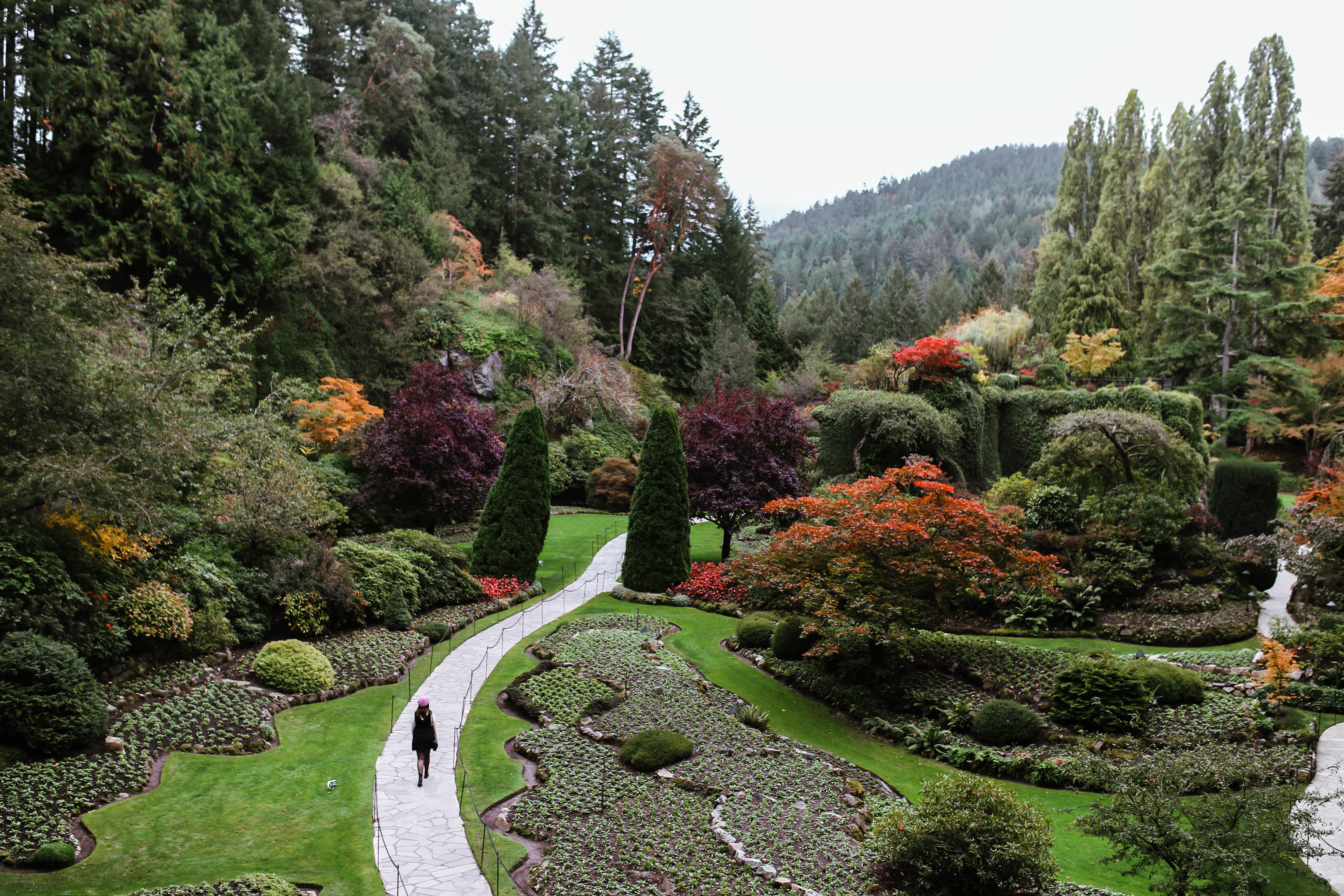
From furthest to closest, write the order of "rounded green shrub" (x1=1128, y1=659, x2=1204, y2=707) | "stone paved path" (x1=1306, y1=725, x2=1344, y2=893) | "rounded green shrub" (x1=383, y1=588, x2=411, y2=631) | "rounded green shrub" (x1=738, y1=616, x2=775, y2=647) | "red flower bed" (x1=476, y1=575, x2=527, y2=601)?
"red flower bed" (x1=476, y1=575, x2=527, y2=601) → "rounded green shrub" (x1=738, y1=616, x2=775, y2=647) → "rounded green shrub" (x1=383, y1=588, x2=411, y2=631) → "rounded green shrub" (x1=1128, y1=659, x2=1204, y2=707) → "stone paved path" (x1=1306, y1=725, x2=1344, y2=893)

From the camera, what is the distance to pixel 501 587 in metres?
19.0

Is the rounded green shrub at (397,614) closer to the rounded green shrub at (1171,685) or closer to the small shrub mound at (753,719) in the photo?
the small shrub mound at (753,719)

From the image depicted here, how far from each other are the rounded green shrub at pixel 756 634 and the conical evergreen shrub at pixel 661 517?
164 inches

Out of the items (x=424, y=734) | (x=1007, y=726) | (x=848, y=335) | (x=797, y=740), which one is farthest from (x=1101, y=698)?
(x=848, y=335)

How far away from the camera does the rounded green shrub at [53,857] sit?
694 centimetres

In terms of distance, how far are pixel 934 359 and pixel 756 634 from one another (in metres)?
15.1

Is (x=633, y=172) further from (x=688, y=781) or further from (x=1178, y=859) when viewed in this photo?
(x=1178, y=859)

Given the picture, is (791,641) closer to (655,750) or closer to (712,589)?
(712,589)

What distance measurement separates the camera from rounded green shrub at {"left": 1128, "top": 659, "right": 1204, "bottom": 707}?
1194 cm

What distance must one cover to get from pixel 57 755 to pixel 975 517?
13.1 m

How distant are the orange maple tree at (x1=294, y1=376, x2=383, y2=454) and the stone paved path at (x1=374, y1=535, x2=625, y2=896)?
1040 centimetres

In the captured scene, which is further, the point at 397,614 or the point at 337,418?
the point at 337,418

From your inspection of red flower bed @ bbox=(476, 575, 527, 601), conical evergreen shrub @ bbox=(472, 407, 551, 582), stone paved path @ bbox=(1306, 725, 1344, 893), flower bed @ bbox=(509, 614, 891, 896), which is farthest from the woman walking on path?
conical evergreen shrub @ bbox=(472, 407, 551, 582)

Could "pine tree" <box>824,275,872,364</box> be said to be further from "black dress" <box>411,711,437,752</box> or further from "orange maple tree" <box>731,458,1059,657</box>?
"black dress" <box>411,711,437,752</box>
